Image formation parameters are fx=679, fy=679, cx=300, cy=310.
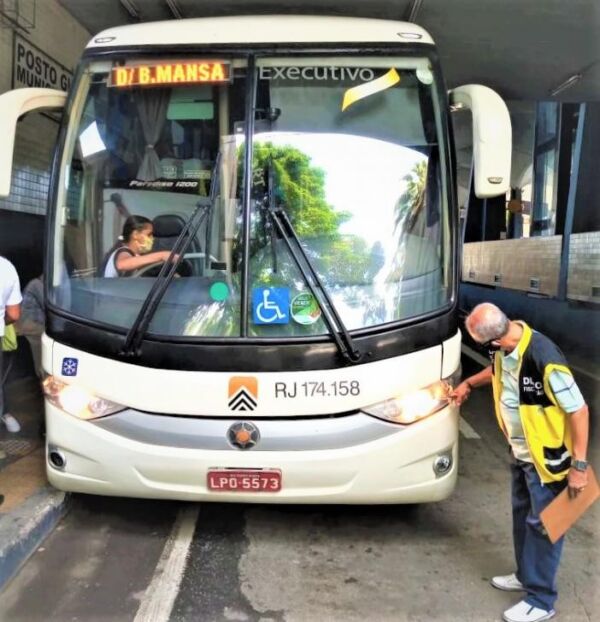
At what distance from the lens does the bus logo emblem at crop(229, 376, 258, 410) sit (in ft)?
11.8

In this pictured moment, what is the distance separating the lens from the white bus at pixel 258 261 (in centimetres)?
362

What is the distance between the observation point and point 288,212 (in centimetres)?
390

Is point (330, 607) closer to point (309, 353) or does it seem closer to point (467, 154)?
point (309, 353)

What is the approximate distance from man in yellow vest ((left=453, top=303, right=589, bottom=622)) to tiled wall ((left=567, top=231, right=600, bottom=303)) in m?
6.88

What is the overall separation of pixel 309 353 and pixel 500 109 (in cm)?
181

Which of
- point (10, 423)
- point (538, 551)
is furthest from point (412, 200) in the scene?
point (10, 423)

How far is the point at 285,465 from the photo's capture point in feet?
11.8

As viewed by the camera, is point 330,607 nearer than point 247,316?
Yes

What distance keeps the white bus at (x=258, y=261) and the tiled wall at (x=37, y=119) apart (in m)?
2.67

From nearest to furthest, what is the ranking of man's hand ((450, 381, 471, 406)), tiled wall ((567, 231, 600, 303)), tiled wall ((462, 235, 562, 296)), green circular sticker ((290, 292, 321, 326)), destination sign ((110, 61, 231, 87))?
green circular sticker ((290, 292, 321, 326))
man's hand ((450, 381, 471, 406))
destination sign ((110, 61, 231, 87))
tiled wall ((567, 231, 600, 303))
tiled wall ((462, 235, 562, 296))

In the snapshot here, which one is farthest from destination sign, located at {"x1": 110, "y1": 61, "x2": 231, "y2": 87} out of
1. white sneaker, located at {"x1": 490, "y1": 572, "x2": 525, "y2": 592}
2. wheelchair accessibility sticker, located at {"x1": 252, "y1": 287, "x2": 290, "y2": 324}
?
white sneaker, located at {"x1": 490, "y1": 572, "x2": 525, "y2": 592}

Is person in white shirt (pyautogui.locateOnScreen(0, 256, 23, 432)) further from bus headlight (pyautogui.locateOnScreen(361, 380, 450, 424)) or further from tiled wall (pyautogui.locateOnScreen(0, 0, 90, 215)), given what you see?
bus headlight (pyautogui.locateOnScreen(361, 380, 450, 424))

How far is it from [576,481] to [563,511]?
0.16m

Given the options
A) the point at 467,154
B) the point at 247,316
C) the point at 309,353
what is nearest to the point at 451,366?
the point at 309,353
